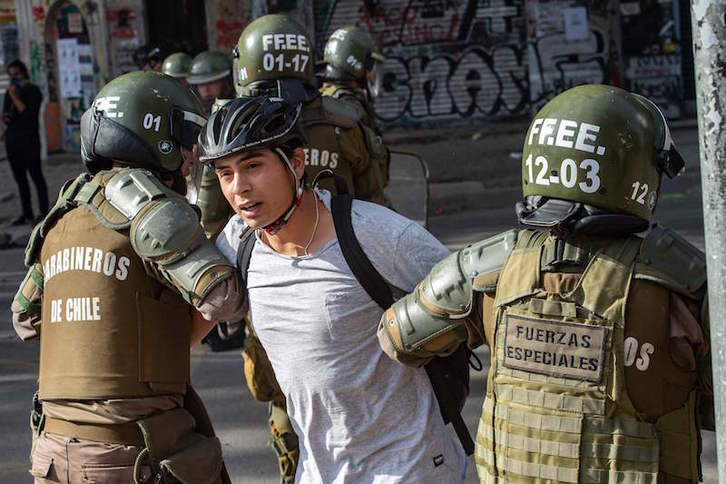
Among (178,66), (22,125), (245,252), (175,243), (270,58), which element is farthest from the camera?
(22,125)

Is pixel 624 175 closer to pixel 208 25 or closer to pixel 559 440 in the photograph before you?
pixel 559 440

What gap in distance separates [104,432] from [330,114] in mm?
2714

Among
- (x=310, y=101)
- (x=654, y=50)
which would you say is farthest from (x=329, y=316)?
(x=654, y=50)

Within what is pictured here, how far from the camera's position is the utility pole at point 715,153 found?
199 centimetres

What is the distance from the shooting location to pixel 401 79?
→ 18422 mm

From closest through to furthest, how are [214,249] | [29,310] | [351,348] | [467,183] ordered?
[351,348] < [214,249] < [29,310] < [467,183]

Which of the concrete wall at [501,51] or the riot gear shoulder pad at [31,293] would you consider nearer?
the riot gear shoulder pad at [31,293]

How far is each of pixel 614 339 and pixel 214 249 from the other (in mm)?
1205

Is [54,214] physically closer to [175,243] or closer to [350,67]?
[175,243]

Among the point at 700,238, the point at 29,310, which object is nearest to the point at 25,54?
the point at 700,238

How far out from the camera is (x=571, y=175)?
2490 mm

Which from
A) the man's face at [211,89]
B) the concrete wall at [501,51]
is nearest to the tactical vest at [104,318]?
the man's face at [211,89]

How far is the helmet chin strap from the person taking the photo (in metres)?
2.96

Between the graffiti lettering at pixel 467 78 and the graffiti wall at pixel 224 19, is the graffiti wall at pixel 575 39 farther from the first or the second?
the graffiti wall at pixel 224 19
